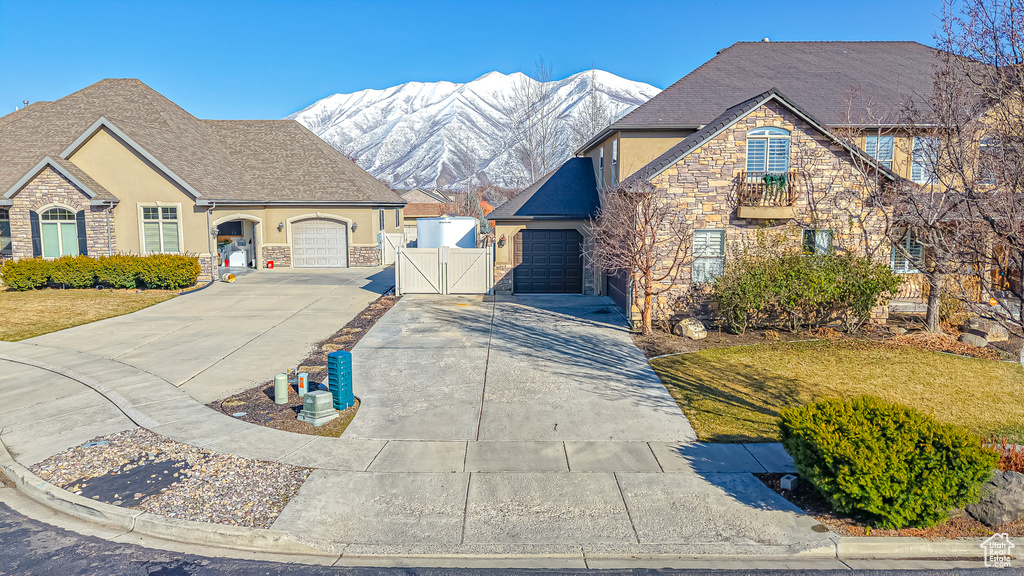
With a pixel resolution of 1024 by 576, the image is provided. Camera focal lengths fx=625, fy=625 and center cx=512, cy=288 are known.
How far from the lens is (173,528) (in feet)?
22.3

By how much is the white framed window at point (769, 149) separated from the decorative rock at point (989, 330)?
6.14 meters

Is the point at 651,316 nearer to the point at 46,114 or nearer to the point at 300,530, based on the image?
the point at 300,530

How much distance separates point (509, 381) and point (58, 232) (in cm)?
2311

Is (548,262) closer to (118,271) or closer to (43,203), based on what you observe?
(118,271)

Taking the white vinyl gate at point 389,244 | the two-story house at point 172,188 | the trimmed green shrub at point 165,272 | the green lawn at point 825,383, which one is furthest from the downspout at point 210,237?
the green lawn at point 825,383

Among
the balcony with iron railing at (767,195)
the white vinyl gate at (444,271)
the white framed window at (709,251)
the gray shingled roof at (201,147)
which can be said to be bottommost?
the white vinyl gate at (444,271)

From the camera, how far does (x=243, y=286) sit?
81.6 feet

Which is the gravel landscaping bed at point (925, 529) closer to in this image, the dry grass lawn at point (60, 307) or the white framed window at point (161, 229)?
the dry grass lawn at point (60, 307)

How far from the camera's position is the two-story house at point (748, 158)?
53.8ft

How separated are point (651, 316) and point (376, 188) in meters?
20.8

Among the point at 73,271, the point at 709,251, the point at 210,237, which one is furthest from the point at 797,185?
the point at 73,271

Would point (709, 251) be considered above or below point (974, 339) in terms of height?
above

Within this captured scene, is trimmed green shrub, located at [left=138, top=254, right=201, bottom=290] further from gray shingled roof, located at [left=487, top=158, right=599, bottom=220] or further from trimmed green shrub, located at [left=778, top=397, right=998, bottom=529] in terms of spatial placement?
trimmed green shrub, located at [left=778, top=397, right=998, bottom=529]

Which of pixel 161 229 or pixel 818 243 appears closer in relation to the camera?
pixel 818 243
